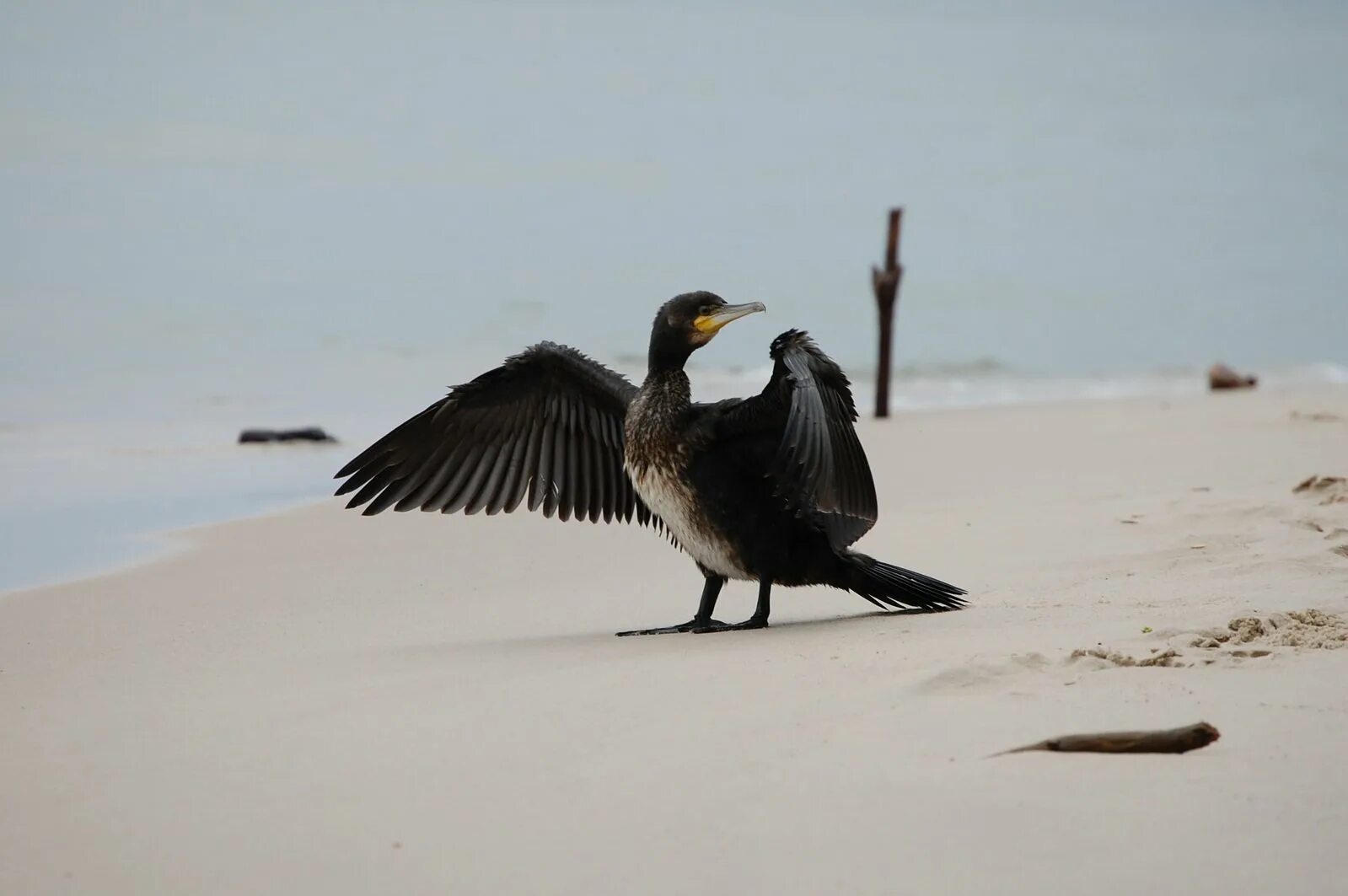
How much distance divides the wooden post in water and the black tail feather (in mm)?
11748

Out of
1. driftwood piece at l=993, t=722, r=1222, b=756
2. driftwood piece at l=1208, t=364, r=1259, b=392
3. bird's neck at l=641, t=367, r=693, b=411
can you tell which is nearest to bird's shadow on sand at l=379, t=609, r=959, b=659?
bird's neck at l=641, t=367, r=693, b=411

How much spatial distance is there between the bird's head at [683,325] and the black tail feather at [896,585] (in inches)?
35.4

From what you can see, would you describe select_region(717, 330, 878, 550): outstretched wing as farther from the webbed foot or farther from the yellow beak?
the webbed foot

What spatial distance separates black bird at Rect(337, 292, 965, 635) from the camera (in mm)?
5074

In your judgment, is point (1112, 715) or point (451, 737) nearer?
point (1112, 715)

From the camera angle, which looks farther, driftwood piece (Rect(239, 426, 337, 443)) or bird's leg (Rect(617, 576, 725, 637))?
driftwood piece (Rect(239, 426, 337, 443))

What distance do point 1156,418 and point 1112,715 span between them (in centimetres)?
1202

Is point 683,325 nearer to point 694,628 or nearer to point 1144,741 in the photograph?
point 694,628

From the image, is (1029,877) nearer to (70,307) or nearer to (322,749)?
(322,749)

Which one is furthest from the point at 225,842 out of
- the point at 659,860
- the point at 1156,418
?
the point at 1156,418

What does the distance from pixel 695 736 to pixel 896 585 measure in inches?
73.7

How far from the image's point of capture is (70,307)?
30703 mm

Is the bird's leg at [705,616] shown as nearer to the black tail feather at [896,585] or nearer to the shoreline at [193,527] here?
the black tail feather at [896,585]

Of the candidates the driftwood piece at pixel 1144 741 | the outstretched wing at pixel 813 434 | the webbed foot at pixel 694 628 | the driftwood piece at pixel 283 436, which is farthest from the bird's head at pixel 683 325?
the driftwood piece at pixel 283 436
